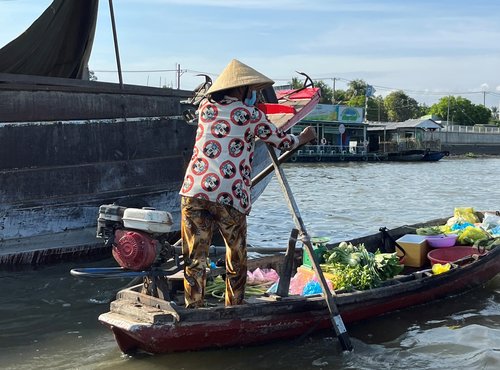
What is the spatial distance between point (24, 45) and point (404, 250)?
5204 mm

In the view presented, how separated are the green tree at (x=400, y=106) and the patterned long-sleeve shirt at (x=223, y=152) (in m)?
76.0

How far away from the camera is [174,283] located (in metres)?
4.79

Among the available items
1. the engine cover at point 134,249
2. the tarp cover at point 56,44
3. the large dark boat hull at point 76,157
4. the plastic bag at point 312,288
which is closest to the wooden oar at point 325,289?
the plastic bag at point 312,288

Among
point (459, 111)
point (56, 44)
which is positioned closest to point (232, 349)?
point (56, 44)

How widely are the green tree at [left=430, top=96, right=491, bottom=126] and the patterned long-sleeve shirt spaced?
77.9 meters

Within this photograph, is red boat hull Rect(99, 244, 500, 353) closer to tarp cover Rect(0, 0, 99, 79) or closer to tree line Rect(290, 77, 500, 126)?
tarp cover Rect(0, 0, 99, 79)

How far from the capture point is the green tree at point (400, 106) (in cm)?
7806

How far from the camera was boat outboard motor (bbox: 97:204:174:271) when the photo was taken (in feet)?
13.0

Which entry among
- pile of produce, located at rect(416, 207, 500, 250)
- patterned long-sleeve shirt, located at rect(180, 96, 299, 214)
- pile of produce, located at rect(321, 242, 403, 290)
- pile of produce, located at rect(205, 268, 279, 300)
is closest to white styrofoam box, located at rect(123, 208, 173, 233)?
patterned long-sleeve shirt, located at rect(180, 96, 299, 214)

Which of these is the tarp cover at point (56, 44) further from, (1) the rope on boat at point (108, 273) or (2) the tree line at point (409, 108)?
(2) the tree line at point (409, 108)

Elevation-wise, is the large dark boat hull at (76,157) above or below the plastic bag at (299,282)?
above

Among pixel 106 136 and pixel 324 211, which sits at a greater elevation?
pixel 106 136

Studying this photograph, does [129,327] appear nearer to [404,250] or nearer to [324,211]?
[404,250]

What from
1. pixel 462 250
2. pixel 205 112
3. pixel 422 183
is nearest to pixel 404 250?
pixel 462 250
